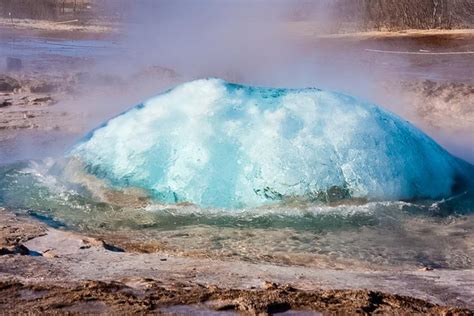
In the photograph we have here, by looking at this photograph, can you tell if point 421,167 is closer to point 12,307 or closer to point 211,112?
point 211,112

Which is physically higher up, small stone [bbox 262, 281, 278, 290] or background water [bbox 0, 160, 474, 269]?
small stone [bbox 262, 281, 278, 290]

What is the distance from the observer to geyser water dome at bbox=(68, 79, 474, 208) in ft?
15.6

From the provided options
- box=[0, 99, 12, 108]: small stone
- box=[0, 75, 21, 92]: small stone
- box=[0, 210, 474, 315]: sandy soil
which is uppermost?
box=[0, 210, 474, 315]: sandy soil

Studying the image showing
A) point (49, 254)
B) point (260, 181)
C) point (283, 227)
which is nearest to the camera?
point (49, 254)

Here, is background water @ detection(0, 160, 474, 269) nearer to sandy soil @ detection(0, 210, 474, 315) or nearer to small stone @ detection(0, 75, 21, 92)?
sandy soil @ detection(0, 210, 474, 315)

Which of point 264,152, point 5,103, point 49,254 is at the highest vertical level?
point 264,152

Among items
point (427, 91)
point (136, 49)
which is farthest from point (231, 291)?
point (136, 49)

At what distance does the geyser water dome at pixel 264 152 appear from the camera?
4.75m

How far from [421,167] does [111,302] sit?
115 inches

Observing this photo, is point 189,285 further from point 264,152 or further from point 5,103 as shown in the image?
point 5,103

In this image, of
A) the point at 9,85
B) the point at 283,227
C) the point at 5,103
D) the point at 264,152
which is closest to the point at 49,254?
the point at 283,227

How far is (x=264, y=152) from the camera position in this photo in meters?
4.83

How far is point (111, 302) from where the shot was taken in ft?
9.02

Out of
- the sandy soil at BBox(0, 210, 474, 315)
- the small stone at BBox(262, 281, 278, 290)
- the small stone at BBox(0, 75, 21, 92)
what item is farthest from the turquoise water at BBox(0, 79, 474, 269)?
the small stone at BBox(0, 75, 21, 92)
